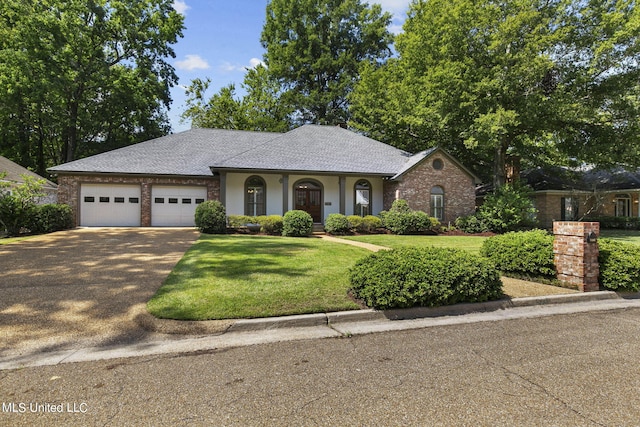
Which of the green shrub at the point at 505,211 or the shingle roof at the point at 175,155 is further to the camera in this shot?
the green shrub at the point at 505,211

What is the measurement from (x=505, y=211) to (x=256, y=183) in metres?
14.2

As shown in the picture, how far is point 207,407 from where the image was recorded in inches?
117

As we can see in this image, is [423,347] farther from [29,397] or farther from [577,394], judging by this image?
[29,397]

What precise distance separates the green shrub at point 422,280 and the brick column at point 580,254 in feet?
6.74

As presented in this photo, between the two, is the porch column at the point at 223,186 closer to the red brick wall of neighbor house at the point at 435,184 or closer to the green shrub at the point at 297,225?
the green shrub at the point at 297,225

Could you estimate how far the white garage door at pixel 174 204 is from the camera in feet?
65.3

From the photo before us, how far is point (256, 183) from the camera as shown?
2011 cm

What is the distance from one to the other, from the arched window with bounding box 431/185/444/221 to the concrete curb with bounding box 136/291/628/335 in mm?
14590

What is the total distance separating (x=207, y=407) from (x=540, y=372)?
10.9 ft

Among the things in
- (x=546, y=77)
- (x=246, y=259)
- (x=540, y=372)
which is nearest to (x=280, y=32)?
(x=546, y=77)

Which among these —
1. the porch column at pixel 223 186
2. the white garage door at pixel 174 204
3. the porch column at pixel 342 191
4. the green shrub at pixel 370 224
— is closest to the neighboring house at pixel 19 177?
the white garage door at pixel 174 204

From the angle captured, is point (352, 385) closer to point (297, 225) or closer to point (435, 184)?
point (297, 225)

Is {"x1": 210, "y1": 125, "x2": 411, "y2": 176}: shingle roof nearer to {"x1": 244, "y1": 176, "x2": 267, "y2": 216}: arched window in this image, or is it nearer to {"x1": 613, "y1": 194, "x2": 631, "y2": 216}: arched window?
{"x1": 244, "y1": 176, "x2": 267, "y2": 216}: arched window

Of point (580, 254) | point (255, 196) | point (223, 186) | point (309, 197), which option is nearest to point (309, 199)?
point (309, 197)
